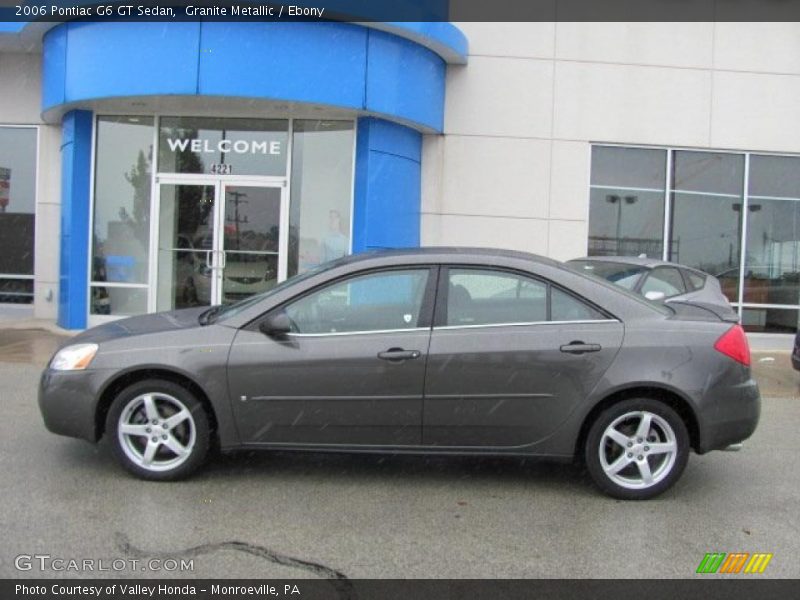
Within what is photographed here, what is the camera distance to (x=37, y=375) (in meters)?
8.20

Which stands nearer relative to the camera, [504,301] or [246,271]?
[504,301]

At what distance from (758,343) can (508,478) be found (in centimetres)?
941

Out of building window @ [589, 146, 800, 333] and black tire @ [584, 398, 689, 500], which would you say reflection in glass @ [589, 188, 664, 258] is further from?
black tire @ [584, 398, 689, 500]

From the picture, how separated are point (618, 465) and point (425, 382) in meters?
1.30

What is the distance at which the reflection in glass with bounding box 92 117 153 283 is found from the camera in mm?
11711

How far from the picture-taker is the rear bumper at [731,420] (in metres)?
4.64

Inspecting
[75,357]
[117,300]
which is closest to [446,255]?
[75,357]

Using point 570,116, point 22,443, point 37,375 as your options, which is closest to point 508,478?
point 22,443

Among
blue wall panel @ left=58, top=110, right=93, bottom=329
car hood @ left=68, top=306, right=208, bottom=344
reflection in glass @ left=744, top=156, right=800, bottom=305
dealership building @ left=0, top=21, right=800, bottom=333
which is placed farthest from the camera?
reflection in glass @ left=744, top=156, right=800, bottom=305

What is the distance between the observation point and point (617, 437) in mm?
4648

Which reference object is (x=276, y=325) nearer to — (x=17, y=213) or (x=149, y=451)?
(x=149, y=451)

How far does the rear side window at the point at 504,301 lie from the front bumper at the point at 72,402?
2.26 meters

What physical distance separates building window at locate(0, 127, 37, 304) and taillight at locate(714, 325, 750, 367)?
457 inches

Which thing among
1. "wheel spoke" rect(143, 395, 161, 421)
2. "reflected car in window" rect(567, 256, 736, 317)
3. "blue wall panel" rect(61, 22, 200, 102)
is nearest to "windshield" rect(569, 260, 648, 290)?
"reflected car in window" rect(567, 256, 736, 317)
